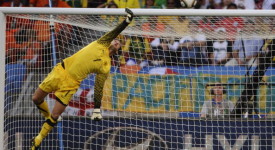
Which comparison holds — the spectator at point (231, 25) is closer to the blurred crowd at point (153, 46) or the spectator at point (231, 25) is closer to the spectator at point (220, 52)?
the blurred crowd at point (153, 46)

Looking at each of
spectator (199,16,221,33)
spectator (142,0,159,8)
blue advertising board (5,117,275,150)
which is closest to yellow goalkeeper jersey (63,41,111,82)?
blue advertising board (5,117,275,150)

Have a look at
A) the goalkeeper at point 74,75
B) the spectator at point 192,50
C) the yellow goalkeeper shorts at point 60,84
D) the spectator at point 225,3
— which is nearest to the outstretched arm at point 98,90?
the goalkeeper at point 74,75

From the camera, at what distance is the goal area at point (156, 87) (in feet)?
28.4

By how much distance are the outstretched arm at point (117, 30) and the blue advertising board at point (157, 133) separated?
3.98ft

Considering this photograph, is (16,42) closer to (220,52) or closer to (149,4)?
(149,4)

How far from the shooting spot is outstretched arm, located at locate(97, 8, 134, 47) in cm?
751

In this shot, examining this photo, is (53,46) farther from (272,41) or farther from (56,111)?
(272,41)

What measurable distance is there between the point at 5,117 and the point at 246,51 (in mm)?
3301

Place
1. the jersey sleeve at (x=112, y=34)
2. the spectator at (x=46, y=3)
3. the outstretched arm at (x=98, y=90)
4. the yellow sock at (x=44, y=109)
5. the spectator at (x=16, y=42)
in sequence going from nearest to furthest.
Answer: the jersey sleeve at (x=112, y=34) → the outstretched arm at (x=98, y=90) → the yellow sock at (x=44, y=109) → the spectator at (x=16, y=42) → the spectator at (x=46, y=3)

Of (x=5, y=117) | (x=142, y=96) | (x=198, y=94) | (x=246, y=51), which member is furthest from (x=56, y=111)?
(x=246, y=51)

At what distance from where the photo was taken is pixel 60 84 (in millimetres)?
8188

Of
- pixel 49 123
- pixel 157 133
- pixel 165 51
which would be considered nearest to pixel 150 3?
pixel 165 51

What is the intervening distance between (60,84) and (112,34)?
0.87 metres

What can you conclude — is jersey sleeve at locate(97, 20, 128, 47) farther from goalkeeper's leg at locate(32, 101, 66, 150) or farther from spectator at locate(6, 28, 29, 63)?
spectator at locate(6, 28, 29, 63)
